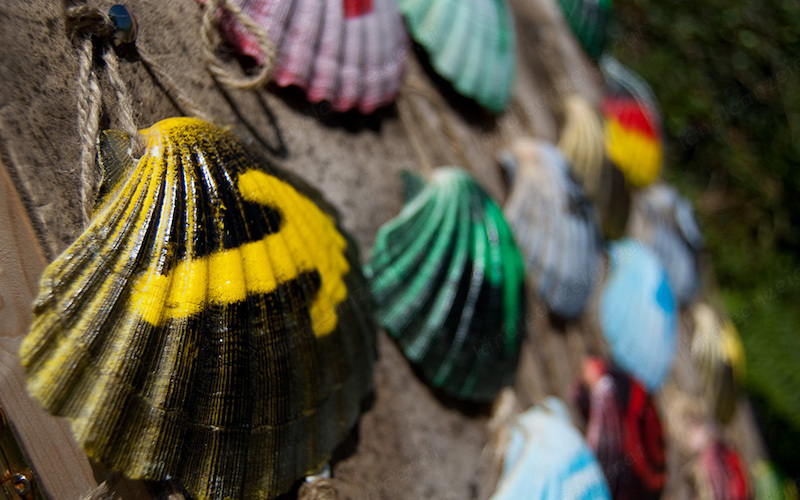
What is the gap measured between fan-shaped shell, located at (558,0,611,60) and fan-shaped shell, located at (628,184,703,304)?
433mm

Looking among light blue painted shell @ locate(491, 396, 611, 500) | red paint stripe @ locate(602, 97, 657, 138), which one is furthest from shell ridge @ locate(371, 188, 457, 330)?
red paint stripe @ locate(602, 97, 657, 138)

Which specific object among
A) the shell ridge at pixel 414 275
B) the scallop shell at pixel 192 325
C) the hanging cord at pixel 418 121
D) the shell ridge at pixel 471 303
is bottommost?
the shell ridge at pixel 471 303

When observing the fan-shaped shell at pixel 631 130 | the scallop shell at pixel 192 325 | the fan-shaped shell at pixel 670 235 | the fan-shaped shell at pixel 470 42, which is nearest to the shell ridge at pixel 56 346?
the scallop shell at pixel 192 325

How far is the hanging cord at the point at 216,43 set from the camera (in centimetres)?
78

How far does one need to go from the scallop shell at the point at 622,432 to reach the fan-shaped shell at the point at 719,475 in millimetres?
192

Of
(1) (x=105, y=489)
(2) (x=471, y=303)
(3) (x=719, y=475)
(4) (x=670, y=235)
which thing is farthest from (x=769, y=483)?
(1) (x=105, y=489)

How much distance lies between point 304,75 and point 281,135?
0.29ft

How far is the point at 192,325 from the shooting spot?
616 mm

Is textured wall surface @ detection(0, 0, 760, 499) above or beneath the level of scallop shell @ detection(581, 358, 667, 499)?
above

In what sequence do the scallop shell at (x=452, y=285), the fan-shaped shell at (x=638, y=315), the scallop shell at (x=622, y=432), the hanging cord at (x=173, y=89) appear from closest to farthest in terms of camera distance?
the hanging cord at (x=173, y=89) → the scallop shell at (x=452, y=285) → the scallop shell at (x=622, y=432) → the fan-shaped shell at (x=638, y=315)

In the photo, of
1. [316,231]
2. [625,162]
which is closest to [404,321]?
[316,231]

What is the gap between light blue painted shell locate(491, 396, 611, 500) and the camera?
3.25ft

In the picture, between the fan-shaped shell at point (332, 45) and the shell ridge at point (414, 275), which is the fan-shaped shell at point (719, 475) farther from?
the fan-shaped shell at point (332, 45)

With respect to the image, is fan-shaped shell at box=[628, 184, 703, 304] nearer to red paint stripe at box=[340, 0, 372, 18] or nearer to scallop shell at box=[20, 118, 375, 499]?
red paint stripe at box=[340, 0, 372, 18]
